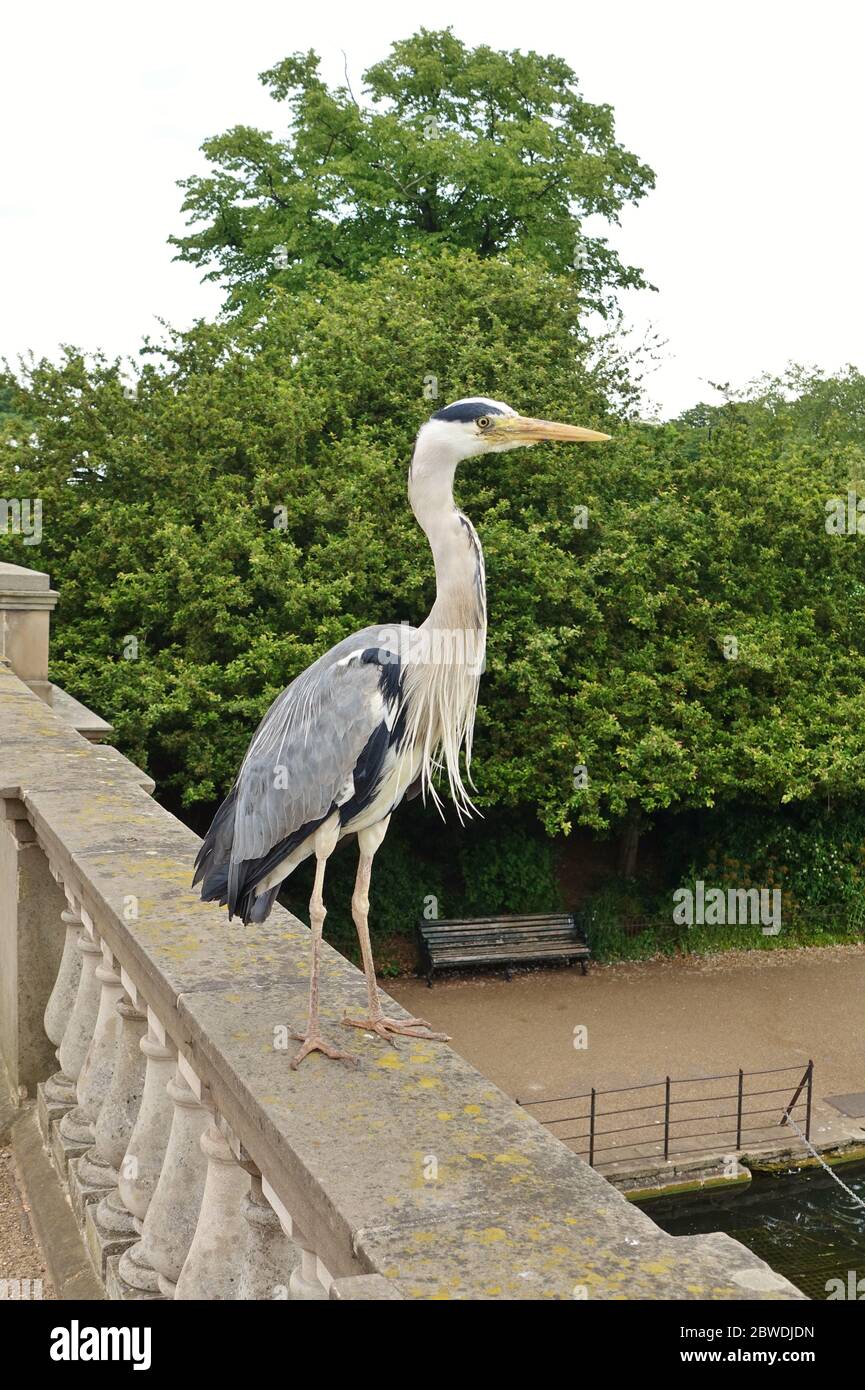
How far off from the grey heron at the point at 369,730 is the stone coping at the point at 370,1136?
0.73 feet

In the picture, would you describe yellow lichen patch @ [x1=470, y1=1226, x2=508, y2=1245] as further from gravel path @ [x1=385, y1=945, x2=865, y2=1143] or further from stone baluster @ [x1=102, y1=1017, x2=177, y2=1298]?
gravel path @ [x1=385, y1=945, x2=865, y2=1143]

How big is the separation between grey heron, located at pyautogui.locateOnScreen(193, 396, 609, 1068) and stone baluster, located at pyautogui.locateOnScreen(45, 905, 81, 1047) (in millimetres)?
889

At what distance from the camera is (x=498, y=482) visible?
20.0m

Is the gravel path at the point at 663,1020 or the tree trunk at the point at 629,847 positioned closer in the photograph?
the gravel path at the point at 663,1020

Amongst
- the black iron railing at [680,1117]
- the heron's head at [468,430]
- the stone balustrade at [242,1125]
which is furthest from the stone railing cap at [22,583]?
the black iron railing at [680,1117]

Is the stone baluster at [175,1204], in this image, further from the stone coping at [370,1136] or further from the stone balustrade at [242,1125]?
the stone coping at [370,1136]

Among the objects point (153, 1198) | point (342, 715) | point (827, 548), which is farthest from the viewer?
point (827, 548)

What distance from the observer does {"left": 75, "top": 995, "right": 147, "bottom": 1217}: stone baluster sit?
3.75 metres

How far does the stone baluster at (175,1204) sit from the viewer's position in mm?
3191

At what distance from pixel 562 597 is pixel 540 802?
121 inches

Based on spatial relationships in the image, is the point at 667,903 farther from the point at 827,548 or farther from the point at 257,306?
the point at 257,306

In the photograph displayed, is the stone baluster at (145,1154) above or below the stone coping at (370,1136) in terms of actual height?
below
